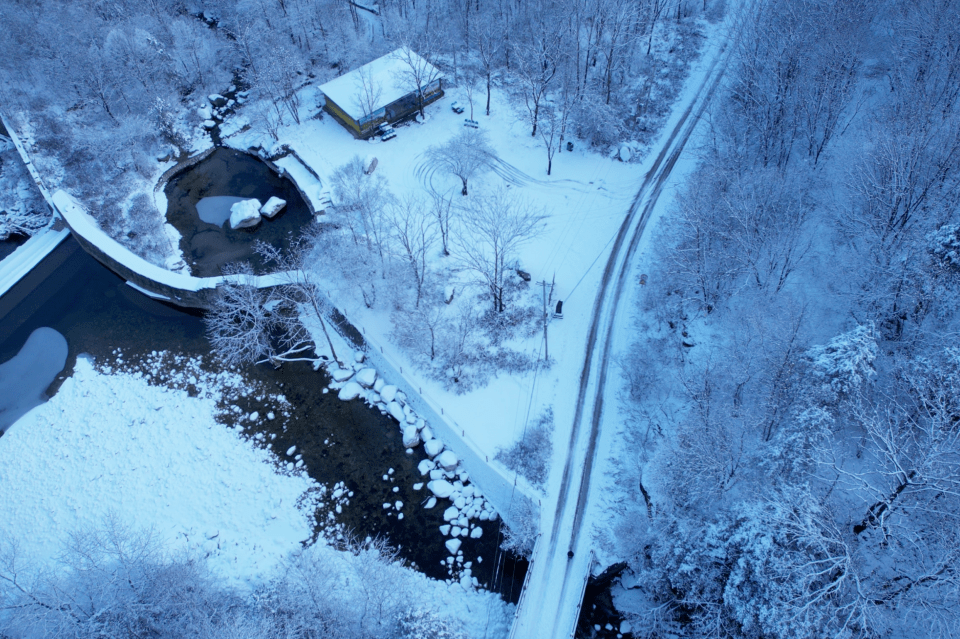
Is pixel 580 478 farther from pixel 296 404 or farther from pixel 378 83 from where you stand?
pixel 378 83

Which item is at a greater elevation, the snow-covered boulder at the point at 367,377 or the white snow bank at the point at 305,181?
the white snow bank at the point at 305,181

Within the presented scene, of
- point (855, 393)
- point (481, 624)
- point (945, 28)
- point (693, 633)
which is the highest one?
point (945, 28)

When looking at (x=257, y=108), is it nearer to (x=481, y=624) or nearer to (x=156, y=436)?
(x=156, y=436)

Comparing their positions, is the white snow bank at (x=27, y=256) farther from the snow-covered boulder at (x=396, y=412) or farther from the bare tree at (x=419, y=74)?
the snow-covered boulder at (x=396, y=412)

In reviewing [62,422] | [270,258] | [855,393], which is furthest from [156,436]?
[855,393]

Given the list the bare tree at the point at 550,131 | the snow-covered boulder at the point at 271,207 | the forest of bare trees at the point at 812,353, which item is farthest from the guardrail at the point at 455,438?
the bare tree at the point at 550,131

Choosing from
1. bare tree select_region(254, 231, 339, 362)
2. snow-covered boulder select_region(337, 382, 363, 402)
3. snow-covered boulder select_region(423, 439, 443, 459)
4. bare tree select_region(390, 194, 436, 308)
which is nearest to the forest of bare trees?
snow-covered boulder select_region(423, 439, 443, 459)
